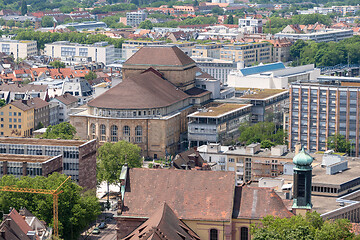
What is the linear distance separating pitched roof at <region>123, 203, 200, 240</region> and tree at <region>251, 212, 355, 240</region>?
6.99 m

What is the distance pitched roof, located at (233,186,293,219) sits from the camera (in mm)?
114250

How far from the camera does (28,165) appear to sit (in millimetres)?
145750

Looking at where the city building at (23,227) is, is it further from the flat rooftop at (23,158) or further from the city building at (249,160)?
the city building at (249,160)

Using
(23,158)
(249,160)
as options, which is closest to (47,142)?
(23,158)

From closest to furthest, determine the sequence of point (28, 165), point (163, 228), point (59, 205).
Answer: point (163, 228) < point (59, 205) < point (28, 165)

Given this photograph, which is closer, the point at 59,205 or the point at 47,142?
the point at 59,205

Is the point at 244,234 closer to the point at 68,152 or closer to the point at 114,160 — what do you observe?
the point at 68,152

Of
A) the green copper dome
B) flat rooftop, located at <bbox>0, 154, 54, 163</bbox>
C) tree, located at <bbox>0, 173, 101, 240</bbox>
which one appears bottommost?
tree, located at <bbox>0, 173, 101, 240</bbox>

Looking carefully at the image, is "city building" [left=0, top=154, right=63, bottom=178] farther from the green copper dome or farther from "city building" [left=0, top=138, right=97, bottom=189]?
the green copper dome

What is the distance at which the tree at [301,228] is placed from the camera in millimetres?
107000

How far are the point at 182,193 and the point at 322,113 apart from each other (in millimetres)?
83142

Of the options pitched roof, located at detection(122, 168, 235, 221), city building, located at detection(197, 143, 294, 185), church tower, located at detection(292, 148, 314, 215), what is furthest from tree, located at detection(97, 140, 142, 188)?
church tower, located at detection(292, 148, 314, 215)

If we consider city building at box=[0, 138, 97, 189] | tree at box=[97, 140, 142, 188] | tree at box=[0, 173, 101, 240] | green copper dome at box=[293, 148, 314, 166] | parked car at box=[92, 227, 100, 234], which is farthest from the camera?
tree at box=[97, 140, 142, 188]

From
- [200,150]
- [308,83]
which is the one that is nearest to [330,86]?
[308,83]
